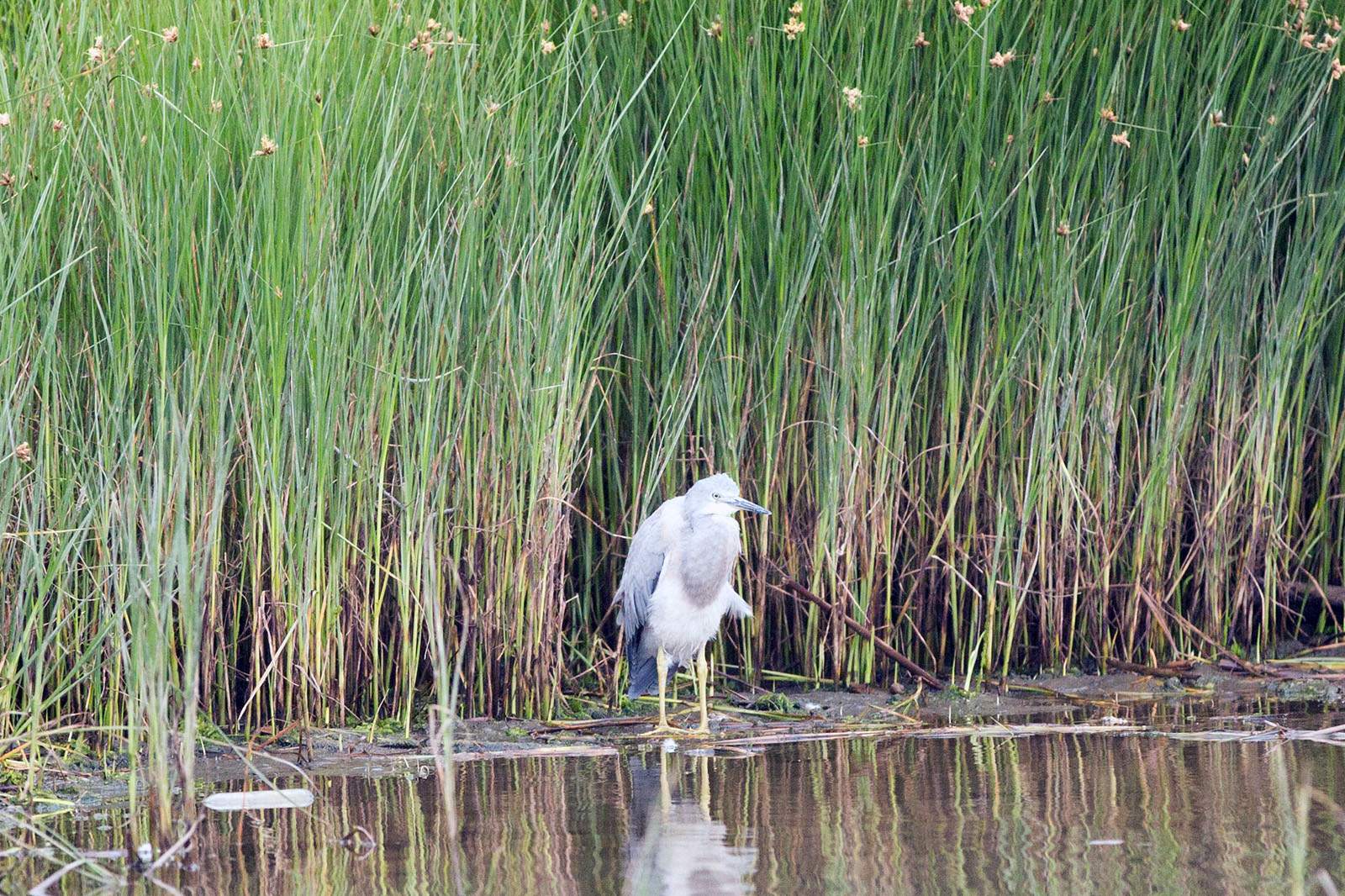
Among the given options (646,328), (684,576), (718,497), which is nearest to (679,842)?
→ (684,576)

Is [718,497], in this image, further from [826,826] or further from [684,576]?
[826,826]

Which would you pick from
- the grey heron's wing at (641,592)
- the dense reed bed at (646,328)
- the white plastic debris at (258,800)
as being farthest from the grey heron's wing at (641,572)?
the white plastic debris at (258,800)

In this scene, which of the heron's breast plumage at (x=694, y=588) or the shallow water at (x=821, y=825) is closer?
the shallow water at (x=821, y=825)

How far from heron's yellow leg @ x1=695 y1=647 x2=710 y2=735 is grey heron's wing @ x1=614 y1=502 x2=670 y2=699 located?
142 millimetres

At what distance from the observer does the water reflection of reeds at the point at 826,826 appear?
8.88 feet

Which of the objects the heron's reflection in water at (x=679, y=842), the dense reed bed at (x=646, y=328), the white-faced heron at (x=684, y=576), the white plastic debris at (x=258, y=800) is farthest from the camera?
the white-faced heron at (x=684, y=576)

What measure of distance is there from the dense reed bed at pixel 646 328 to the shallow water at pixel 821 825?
0.50 metres

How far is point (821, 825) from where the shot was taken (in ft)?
10.3

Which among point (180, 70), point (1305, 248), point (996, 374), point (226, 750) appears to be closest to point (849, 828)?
point (226, 750)

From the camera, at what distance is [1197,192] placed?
464 cm

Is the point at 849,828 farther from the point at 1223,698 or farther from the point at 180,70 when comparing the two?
the point at 180,70

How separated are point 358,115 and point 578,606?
174cm

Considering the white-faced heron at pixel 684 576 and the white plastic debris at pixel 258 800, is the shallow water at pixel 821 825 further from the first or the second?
the white-faced heron at pixel 684 576

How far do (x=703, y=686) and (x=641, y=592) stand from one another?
1.06 ft
